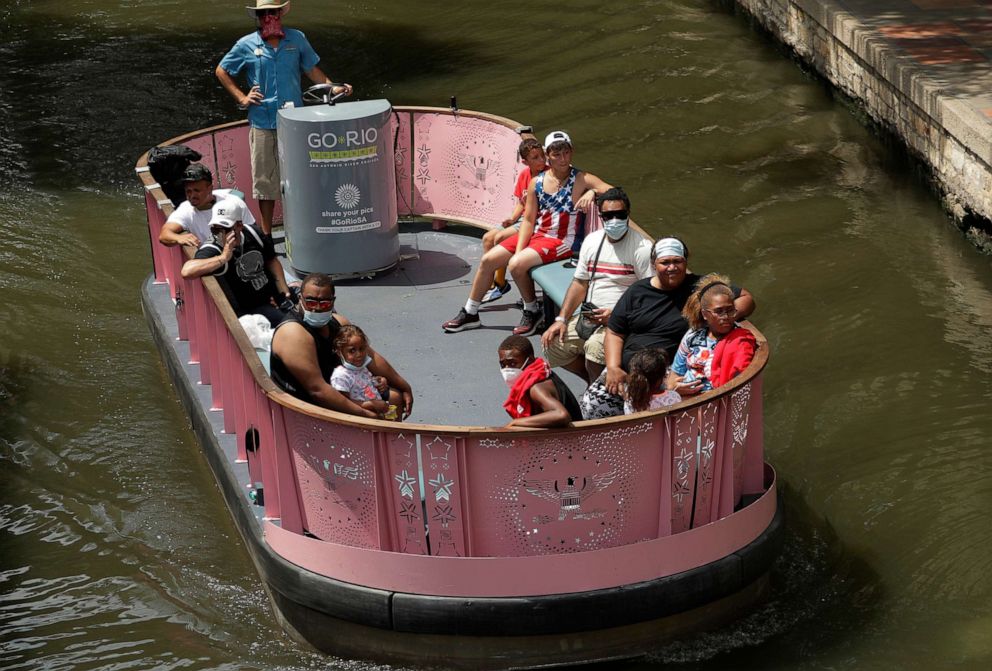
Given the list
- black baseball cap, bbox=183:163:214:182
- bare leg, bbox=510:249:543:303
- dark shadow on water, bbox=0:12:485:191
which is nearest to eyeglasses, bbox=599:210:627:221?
bare leg, bbox=510:249:543:303

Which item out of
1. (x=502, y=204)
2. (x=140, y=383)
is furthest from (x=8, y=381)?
(x=502, y=204)

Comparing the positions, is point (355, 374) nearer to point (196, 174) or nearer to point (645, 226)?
point (196, 174)

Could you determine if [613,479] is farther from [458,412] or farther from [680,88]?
[680,88]

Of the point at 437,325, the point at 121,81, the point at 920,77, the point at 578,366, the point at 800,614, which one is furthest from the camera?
the point at 121,81

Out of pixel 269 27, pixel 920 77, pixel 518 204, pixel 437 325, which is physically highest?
pixel 269 27

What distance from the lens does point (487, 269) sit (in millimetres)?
10273

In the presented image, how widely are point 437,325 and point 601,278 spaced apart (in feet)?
5.62

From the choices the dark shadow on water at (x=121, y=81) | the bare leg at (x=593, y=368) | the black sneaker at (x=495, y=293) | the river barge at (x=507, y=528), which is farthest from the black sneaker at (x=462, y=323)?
the dark shadow on water at (x=121, y=81)

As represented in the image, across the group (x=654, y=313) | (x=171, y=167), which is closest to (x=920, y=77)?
(x=654, y=313)

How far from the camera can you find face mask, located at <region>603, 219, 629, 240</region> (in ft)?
29.1

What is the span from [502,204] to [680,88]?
6289 millimetres

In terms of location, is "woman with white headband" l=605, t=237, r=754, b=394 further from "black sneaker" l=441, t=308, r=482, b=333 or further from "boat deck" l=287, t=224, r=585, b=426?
"black sneaker" l=441, t=308, r=482, b=333

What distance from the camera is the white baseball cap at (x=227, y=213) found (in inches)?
353

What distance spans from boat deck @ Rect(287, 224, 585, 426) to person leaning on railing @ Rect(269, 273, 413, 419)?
118 centimetres
